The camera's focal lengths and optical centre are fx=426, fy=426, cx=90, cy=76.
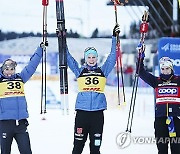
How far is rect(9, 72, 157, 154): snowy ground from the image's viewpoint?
442cm

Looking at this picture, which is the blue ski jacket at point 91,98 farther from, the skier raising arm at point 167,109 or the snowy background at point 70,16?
the snowy background at point 70,16

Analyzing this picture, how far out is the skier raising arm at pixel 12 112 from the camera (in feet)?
10.7

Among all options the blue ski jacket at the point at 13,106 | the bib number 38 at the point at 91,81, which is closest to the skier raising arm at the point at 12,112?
the blue ski jacket at the point at 13,106

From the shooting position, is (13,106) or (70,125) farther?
(70,125)

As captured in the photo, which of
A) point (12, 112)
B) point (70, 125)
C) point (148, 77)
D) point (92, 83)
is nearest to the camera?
point (12, 112)

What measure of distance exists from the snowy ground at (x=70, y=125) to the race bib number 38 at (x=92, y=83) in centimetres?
110

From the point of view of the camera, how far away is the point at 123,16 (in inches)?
209

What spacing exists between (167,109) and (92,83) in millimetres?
630

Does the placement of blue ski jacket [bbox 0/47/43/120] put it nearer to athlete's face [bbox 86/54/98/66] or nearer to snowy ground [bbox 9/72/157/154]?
athlete's face [bbox 86/54/98/66]

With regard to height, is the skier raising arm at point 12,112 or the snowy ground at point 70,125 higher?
the skier raising arm at point 12,112

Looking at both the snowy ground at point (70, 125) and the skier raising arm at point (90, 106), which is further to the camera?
the snowy ground at point (70, 125)

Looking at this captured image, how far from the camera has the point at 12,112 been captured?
3.25 m

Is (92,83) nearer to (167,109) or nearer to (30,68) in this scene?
(30,68)

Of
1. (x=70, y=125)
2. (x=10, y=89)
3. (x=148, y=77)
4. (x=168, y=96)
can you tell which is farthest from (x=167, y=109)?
(x=70, y=125)
